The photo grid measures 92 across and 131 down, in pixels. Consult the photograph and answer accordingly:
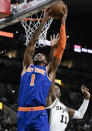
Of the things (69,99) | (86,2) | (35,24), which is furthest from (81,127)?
(35,24)

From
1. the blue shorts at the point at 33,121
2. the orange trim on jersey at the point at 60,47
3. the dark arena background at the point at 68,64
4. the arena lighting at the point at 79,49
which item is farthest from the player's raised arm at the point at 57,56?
the arena lighting at the point at 79,49

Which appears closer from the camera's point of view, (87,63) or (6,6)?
(6,6)

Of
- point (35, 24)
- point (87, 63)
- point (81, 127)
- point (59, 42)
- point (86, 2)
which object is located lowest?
point (81, 127)

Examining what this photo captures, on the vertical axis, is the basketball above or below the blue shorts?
above

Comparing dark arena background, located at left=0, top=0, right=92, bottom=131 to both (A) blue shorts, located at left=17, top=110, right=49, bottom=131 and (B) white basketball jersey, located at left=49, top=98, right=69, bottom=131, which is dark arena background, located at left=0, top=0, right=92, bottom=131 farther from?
(A) blue shorts, located at left=17, top=110, right=49, bottom=131

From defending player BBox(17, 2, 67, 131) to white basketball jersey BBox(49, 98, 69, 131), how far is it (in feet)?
1.72

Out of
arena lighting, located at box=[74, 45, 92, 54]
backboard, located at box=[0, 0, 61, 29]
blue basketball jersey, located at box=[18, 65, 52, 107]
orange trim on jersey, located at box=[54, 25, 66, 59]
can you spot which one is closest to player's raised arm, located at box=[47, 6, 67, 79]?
orange trim on jersey, located at box=[54, 25, 66, 59]

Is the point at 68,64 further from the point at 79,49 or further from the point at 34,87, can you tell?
the point at 34,87

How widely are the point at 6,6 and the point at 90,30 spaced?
44.4 feet

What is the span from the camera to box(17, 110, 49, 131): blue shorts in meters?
3.26

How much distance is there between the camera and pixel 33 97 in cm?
334

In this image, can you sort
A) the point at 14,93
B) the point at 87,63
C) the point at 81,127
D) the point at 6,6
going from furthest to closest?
the point at 87,63
the point at 14,93
the point at 81,127
the point at 6,6

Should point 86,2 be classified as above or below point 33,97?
above

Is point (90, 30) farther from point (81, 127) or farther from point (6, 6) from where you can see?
point (6, 6)
